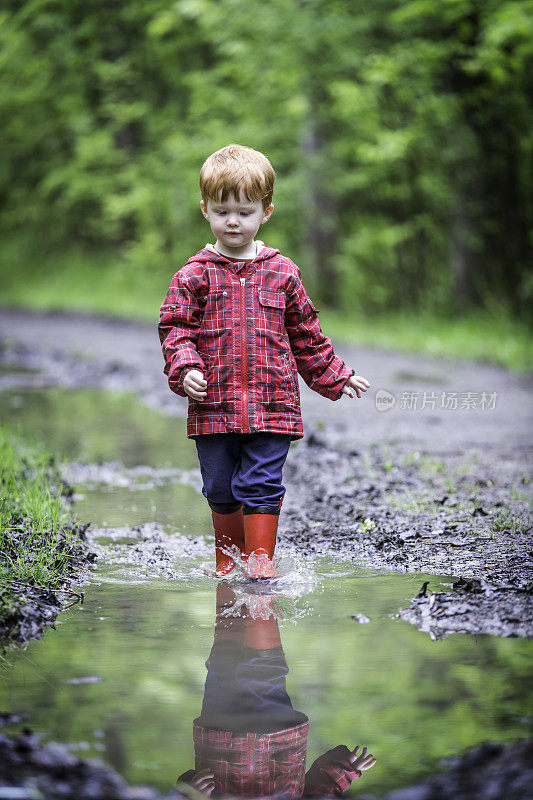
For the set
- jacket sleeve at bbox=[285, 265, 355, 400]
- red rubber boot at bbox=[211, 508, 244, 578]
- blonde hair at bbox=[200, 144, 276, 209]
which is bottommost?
red rubber boot at bbox=[211, 508, 244, 578]

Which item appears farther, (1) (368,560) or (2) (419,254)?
(2) (419,254)

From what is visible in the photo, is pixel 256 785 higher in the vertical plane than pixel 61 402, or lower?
lower

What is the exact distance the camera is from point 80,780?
7.81 ft

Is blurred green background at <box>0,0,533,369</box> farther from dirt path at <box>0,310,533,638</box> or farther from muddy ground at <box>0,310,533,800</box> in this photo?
muddy ground at <box>0,310,533,800</box>

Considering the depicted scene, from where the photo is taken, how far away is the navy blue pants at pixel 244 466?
4.12 metres

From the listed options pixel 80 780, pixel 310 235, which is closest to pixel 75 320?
pixel 310 235

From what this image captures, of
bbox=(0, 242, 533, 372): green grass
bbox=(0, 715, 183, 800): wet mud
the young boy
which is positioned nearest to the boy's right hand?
the young boy

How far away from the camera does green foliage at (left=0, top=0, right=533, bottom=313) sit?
15938 millimetres

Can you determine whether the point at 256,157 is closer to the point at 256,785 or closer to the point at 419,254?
the point at 256,785

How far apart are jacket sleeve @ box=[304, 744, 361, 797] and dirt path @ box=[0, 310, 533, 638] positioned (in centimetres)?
97

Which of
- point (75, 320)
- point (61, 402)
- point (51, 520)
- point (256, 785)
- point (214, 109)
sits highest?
point (214, 109)

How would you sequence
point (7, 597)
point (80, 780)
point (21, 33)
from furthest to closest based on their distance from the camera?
point (21, 33)
point (7, 597)
point (80, 780)

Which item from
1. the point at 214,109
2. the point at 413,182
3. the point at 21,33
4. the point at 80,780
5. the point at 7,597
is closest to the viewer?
the point at 80,780

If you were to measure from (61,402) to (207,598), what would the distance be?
6.38 m
